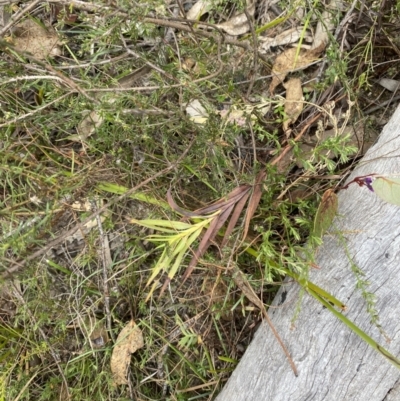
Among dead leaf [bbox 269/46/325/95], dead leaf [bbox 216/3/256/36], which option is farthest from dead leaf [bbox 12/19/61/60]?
dead leaf [bbox 269/46/325/95]

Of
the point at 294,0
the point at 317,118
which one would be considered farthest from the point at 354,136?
the point at 294,0

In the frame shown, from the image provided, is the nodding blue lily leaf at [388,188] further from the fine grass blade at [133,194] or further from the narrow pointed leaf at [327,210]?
the fine grass blade at [133,194]

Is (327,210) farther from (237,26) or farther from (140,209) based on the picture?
(237,26)

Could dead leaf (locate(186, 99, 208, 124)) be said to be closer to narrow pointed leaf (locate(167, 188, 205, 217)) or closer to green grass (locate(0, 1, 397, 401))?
green grass (locate(0, 1, 397, 401))

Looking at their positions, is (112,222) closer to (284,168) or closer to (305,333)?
(284,168)

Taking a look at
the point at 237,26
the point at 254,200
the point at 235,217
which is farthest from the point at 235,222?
the point at 237,26
